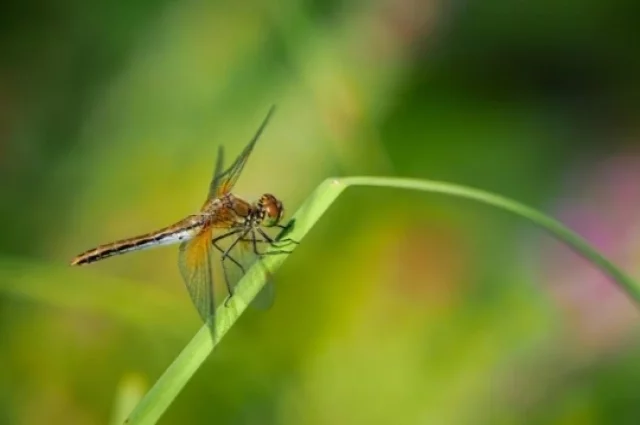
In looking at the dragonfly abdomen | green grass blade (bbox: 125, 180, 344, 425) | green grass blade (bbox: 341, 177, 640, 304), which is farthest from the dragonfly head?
Answer: green grass blade (bbox: 341, 177, 640, 304)

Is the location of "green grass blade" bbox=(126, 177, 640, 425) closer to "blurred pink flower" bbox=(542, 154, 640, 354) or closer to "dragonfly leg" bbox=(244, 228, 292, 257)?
"dragonfly leg" bbox=(244, 228, 292, 257)

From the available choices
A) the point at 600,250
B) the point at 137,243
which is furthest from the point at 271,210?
the point at 600,250

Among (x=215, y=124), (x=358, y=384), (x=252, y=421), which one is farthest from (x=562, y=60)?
(x=252, y=421)

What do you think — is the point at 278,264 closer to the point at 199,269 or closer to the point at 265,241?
the point at 265,241

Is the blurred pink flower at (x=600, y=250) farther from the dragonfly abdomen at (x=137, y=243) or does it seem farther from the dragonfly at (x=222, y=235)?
the dragonfly abdomen at (x=137, y=243)

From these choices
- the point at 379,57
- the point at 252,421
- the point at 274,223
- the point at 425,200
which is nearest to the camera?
the point at 274,223

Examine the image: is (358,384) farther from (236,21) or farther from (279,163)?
(236,21)

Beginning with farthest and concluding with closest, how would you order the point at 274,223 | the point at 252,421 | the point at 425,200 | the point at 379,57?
the point at 379,57 → the point at 425,200 → the point at 252,421 → the point at 274,223
